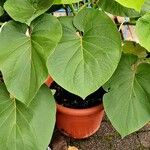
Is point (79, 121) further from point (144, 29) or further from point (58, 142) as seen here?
point (144, 29)

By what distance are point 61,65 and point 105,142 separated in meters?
0.86

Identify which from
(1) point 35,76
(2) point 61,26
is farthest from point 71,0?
(1) point 35,76

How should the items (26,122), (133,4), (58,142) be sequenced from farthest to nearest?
1. (58,142)
2. (26,122)
3. (133,4)

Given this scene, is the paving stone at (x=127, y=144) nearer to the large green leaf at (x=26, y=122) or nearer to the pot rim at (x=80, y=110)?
the pot rim at (x=80, y=110)

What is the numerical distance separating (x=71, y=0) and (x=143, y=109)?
1.86 feet

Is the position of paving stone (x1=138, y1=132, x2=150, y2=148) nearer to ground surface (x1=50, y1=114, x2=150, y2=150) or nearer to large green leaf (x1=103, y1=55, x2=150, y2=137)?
ground surface (x1=50, y1=114, x2=150, y2=150)

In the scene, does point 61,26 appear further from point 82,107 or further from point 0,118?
point 82,107

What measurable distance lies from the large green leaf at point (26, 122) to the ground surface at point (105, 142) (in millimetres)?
575

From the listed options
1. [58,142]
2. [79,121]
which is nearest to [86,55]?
[79,121]

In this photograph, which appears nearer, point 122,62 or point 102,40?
point 102,40

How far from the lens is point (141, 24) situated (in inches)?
62.4

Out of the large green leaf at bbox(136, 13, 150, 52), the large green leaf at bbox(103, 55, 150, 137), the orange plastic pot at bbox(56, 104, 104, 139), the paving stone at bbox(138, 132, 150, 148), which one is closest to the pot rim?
the orange plastic pot at bbox(56, 104, 104, 139)

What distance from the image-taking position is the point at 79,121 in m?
2.07

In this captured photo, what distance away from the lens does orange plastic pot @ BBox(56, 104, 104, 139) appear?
6.53 feet
